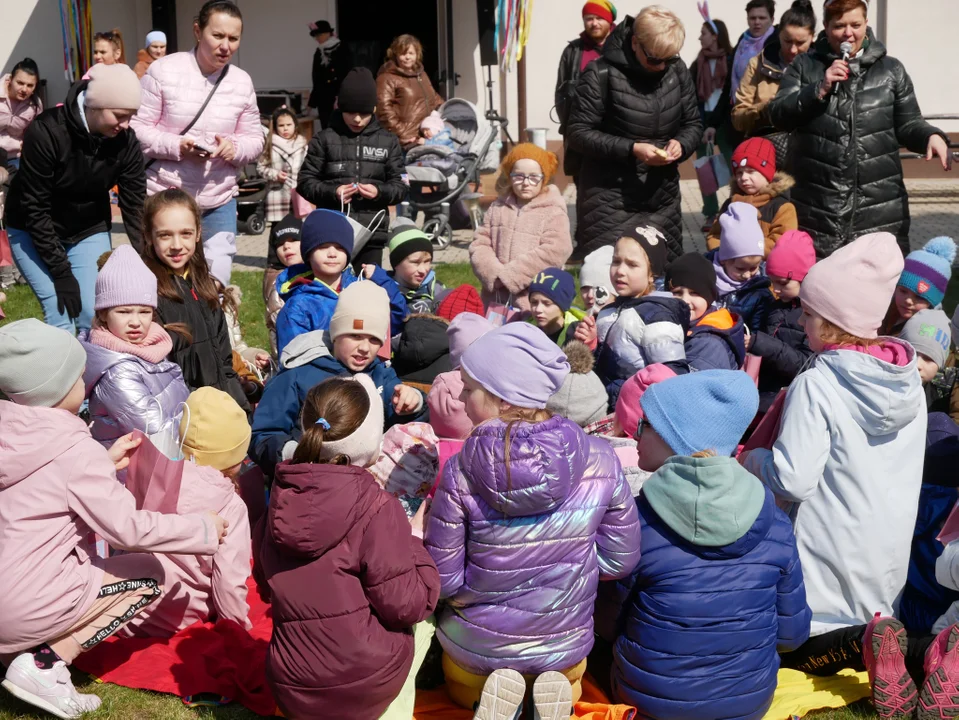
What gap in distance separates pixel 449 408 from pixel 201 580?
1.19m

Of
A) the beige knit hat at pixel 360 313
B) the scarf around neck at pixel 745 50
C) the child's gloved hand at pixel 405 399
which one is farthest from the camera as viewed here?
the scarf around neck at pixel 745 50

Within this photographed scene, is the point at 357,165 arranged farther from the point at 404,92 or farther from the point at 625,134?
the point at 404,92

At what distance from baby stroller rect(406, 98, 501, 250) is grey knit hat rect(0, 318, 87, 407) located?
7.66 m

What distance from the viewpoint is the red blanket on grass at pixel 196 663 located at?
156 inches

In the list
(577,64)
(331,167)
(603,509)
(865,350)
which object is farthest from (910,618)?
(577,64)

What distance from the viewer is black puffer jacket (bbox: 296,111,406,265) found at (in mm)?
7367

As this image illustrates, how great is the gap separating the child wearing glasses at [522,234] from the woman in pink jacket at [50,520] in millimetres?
3253

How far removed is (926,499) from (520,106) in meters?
11.3

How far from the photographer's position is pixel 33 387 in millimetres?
3727

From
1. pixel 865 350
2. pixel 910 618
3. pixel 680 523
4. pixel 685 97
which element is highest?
pixel 685 97

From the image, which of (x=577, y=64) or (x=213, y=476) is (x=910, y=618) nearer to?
(x=213, y=476)

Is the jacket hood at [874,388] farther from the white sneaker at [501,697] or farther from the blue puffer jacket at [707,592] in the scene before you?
the white sneaker at [501,697]

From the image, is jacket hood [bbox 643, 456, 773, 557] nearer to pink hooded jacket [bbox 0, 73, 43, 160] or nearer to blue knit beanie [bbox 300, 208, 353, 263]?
blue knit beanie [bbox 300, 208, 353, 263]

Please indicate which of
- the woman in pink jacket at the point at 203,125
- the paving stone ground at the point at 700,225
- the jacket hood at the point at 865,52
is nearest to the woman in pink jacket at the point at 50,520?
the woman in pink jacket at the point at 203,125
